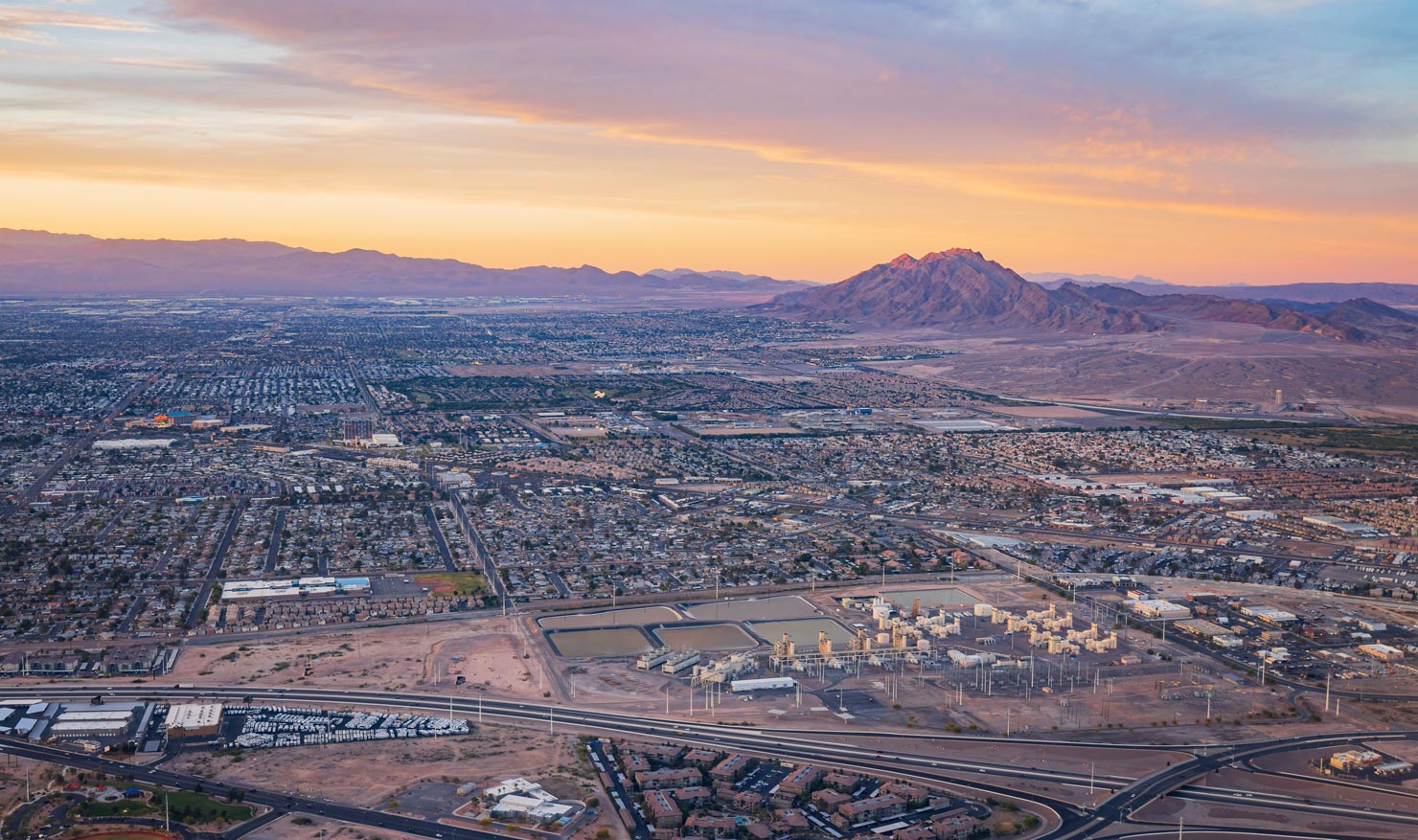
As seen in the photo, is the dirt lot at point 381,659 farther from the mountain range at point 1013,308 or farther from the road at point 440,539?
the mountain range at point 1013,308

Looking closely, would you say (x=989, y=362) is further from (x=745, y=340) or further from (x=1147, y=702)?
(x=1147, y=702)

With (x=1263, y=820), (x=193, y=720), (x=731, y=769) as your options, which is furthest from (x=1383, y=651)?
(x=193, y=720)

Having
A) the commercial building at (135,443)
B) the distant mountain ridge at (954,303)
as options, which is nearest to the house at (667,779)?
the commercial building at (135,443)

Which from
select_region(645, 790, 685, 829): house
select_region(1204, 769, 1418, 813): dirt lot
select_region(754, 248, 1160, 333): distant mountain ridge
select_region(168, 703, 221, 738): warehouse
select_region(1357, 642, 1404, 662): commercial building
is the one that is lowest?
select_region(168, 703, 221, 738): warehouse

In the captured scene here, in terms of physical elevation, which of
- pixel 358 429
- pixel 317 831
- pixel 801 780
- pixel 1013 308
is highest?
pixel 1013 308

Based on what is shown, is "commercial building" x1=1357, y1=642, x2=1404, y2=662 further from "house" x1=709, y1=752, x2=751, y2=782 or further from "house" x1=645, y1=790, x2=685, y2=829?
"house" x1=645, y1=790, x2=685, y2=829

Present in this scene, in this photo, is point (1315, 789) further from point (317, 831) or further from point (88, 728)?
point (88, 728)

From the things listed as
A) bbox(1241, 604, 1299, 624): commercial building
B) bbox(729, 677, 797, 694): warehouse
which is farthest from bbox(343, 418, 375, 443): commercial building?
bbox(1241, 604, 1299, 624): commercial building
